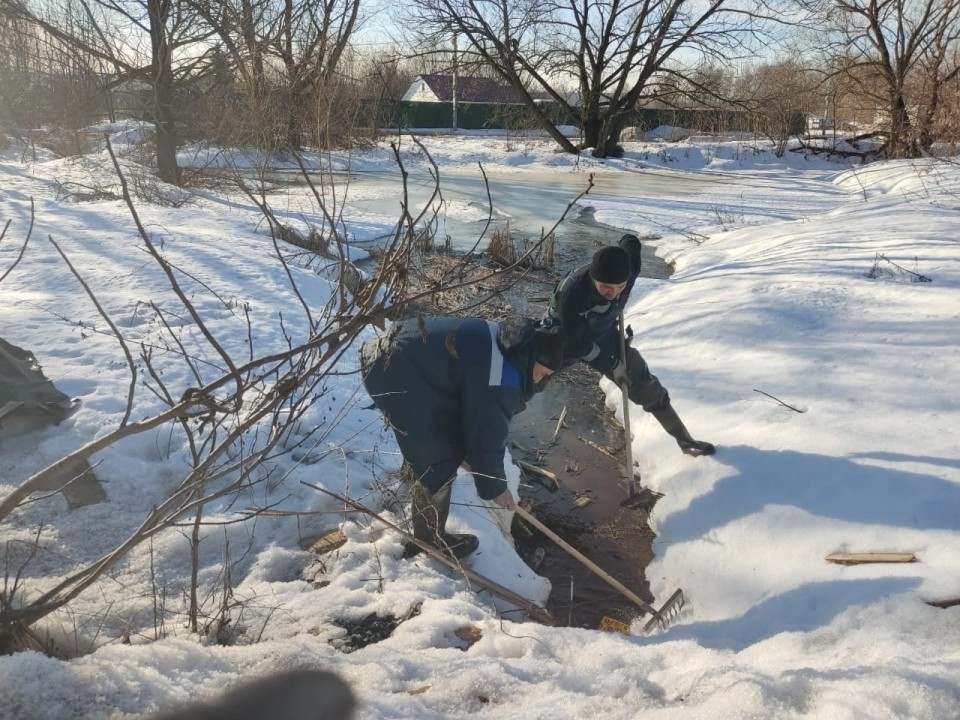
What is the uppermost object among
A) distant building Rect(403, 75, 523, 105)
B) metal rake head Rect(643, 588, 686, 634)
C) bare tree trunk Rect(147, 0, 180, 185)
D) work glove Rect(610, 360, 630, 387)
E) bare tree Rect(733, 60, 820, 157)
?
distant building Rect(403, 75, 523, 105)

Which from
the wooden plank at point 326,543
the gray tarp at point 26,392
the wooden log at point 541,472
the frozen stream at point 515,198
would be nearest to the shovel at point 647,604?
the wooden plank at point 326,543

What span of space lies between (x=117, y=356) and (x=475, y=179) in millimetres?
13375

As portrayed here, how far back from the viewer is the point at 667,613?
3025mm

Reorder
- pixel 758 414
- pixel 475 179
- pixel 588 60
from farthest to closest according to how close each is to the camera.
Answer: pixel 588 60 < pixel 475 179 < pixel 758 414

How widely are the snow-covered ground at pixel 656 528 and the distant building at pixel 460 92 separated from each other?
19.2 meters

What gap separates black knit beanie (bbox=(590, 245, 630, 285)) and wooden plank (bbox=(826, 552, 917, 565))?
66.5 inches

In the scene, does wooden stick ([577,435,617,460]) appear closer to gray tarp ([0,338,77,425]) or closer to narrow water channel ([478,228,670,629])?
narrow water channel ([478,228,670,629])

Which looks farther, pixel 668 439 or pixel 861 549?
pixel 668 439

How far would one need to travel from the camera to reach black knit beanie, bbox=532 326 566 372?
106 inches

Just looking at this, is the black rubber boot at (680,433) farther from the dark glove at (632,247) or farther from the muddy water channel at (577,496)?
the dark glove at (632,247)

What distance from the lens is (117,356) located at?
4.76 meters

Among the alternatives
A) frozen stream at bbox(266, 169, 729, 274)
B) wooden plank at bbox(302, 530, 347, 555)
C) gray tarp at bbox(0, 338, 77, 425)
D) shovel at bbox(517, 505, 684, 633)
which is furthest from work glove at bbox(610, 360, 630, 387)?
frozen stream at bbox(266, 169, 729, 274)

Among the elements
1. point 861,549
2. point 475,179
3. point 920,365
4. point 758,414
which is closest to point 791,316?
point 920,365

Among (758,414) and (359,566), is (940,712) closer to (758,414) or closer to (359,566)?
(359,566)
